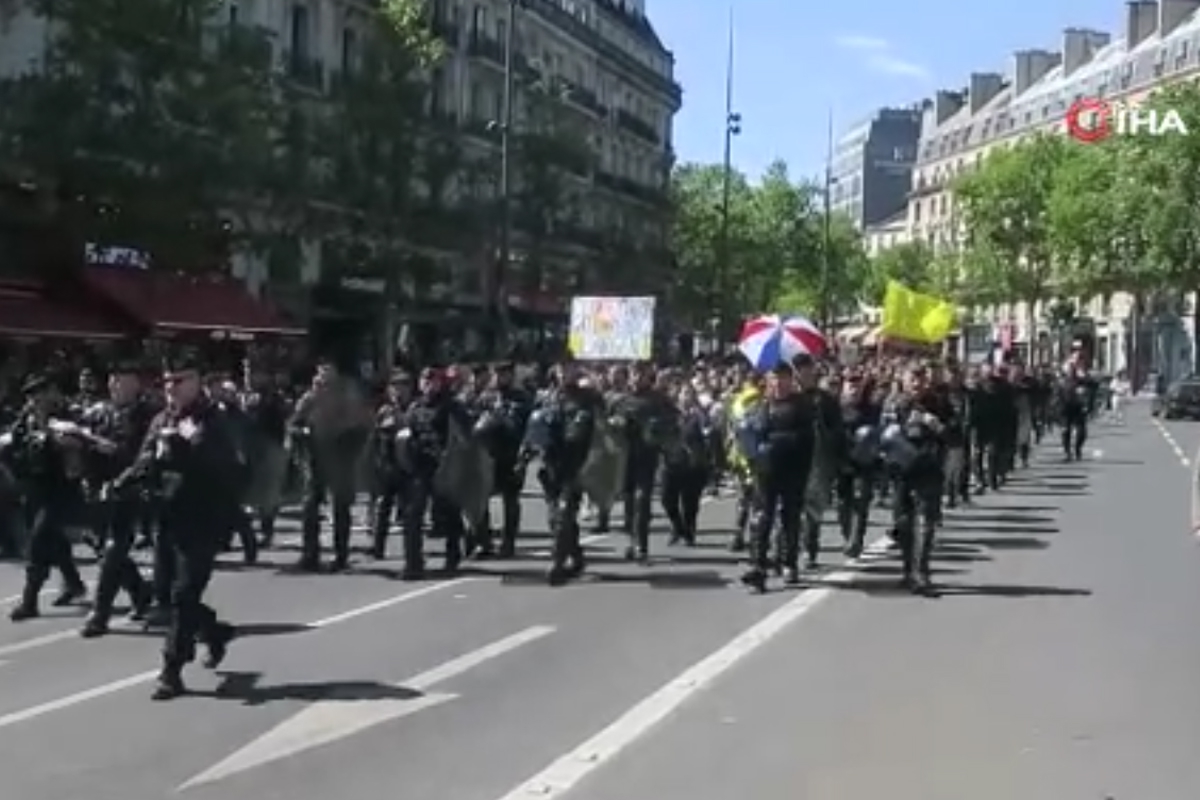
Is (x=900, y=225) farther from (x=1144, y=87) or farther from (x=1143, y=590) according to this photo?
(x=1143, y=590)

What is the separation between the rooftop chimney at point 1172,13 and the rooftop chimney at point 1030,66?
762 inches

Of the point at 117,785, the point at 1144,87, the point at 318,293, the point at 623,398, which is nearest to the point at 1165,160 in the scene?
the point at 1144,87

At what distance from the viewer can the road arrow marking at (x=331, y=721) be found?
383 inches

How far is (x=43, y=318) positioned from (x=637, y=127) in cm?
5887

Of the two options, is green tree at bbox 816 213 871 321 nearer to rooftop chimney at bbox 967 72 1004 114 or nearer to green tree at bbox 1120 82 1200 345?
rooftop chimney at bbox 967 72 1004 114

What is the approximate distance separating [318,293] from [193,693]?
42717 mm

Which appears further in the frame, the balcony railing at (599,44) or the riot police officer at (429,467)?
the balcony railing at (599,44)

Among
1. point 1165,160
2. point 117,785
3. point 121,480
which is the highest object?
point 1165,160

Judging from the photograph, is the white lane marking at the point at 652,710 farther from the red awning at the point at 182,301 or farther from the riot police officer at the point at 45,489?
the red awning at the point at 182,301

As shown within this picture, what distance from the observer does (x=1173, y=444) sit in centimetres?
5159

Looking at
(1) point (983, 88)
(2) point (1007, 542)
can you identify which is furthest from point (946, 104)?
(2) point (1007, 542)

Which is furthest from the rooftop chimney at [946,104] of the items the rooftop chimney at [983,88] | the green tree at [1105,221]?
the green tree at [1105,221]

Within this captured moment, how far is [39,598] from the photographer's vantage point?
16.0m

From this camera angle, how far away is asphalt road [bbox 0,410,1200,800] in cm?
946
